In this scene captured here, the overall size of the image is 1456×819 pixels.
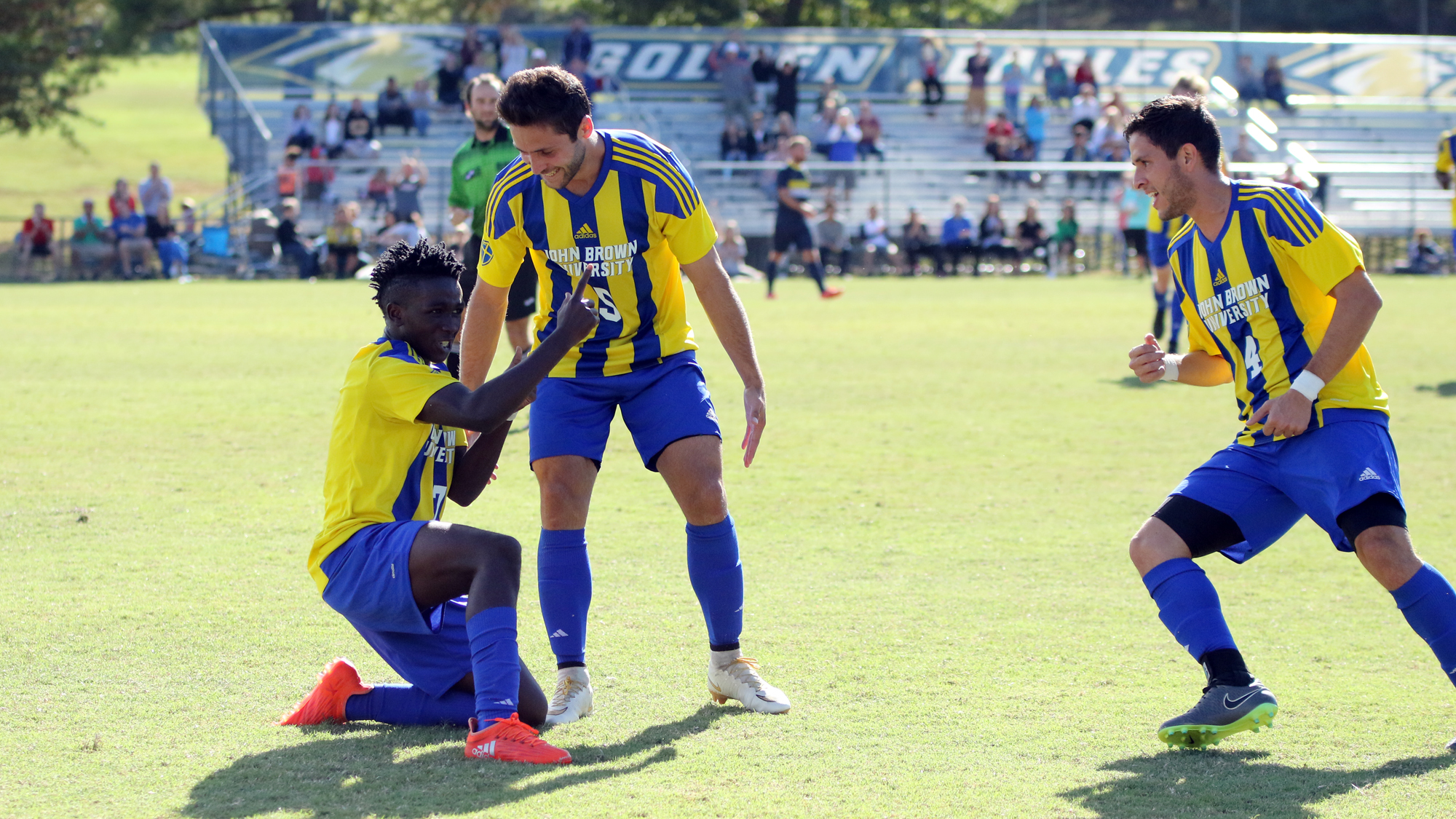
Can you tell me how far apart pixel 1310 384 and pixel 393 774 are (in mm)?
2795

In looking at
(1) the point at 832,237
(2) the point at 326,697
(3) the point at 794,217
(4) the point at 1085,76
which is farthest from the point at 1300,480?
(4) the point at 1085,76

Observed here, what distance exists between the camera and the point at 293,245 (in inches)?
987

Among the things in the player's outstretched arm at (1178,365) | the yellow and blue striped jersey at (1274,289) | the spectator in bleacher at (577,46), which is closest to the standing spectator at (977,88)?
the spectator in bleacher at (577,46)

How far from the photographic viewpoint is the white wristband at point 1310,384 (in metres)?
4.11

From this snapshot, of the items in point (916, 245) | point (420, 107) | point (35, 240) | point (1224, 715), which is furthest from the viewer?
point (420, 107)

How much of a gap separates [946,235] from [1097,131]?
628 centimetres

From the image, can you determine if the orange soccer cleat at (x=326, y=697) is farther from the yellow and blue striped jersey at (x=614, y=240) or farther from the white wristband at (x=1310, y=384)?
the white wristband at (x=1310, y=384)

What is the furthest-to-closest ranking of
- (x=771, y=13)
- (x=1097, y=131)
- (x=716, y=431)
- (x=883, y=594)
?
(x=771, y=13) < (x=1097, y=131) < (x=883, y=594) < (x=716, y=431)

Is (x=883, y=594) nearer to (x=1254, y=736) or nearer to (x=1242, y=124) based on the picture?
(x=1254, y=736)

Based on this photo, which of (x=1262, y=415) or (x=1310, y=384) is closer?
(x=1310, y=384)

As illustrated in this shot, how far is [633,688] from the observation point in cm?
470

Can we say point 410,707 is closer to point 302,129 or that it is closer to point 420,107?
point 302,129

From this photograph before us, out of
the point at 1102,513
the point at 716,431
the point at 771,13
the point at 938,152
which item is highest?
the point at 771,13

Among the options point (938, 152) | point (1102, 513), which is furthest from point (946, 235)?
point (1102, 513)
